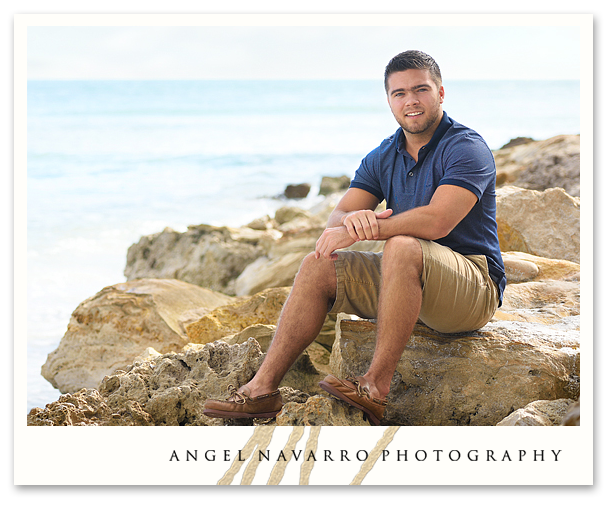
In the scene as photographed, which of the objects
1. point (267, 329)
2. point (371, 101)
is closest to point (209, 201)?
point (267, 329)

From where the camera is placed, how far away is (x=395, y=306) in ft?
7.52

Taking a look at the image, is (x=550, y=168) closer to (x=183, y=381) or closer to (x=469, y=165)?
(x=469, y=165)

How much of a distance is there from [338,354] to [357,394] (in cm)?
55

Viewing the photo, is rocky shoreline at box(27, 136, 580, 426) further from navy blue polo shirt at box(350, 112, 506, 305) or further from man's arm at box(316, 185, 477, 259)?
man's arm at box(316, 185, 477, 259)

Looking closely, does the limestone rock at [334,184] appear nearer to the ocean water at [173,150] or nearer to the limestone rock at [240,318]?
the ocean water at [173,150]

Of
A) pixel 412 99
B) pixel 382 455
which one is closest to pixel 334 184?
pixel 412 99

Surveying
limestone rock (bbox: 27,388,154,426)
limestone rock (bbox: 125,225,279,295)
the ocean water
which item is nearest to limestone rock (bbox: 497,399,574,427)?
limestone rock (bbox: 27,388,154,426)

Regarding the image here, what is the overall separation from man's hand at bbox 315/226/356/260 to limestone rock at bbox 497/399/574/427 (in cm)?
95

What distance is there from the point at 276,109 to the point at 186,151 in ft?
28.8

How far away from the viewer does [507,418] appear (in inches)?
93.4

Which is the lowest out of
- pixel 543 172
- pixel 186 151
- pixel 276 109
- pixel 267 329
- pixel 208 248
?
pixel 267 329

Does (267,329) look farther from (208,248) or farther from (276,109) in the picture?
(276,109)

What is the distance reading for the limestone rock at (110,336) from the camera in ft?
13.3

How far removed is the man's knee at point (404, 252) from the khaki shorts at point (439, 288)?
0.10 feet
